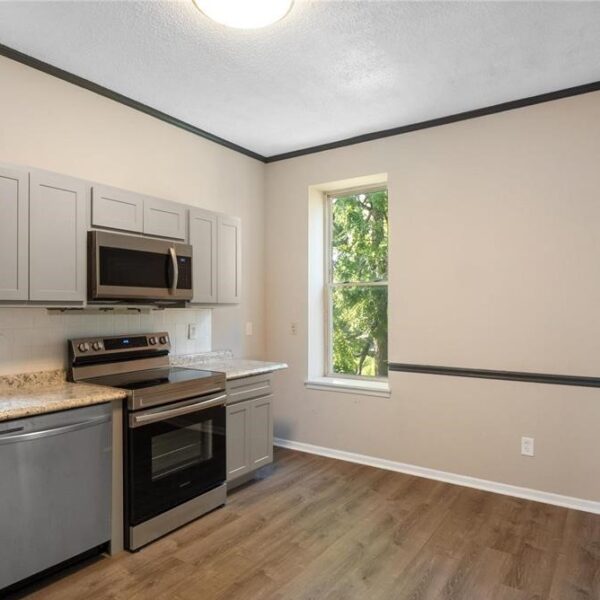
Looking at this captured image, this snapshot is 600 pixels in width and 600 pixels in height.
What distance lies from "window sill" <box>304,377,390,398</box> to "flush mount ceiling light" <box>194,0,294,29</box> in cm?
273

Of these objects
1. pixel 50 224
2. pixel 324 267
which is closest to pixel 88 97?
pixel 50 224

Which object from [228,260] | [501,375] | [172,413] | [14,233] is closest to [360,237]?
[228,260]

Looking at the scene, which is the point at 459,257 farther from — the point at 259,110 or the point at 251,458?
the point at 251,458

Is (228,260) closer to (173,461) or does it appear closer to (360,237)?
(360,237)

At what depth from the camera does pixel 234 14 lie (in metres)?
2.07

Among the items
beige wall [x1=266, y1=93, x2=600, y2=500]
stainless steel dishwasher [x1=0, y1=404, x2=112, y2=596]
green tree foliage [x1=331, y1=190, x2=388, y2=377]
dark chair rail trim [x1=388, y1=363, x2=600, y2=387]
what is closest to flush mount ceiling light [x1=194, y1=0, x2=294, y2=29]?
beige wall [x1=266, y1=93, x2=600, y2=500]

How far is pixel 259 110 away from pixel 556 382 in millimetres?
2798

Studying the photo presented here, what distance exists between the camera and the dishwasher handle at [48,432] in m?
1.97

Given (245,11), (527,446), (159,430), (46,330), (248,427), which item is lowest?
(527,446)

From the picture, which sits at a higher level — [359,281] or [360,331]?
[359,281]

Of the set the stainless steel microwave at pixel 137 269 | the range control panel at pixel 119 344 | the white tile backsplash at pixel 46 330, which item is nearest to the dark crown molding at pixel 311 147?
the stainless steel microwave at pixel 137 269

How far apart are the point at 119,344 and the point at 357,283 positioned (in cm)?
212

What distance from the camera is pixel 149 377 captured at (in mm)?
2855

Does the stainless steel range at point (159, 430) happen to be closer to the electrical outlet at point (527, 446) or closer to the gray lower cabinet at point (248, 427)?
the gray lower cabinet at point (248, 427)
